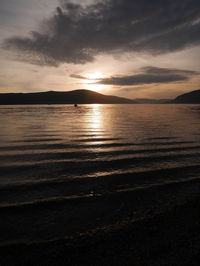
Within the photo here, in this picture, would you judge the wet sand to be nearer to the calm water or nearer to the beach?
the beach

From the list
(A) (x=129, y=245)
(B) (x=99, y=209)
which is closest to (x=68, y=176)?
(B) (x=99, y=209)

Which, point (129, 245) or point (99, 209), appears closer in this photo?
point (129, 245)

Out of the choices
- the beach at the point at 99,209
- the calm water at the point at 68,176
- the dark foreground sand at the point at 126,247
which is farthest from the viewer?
the calm water at the point at 68,176

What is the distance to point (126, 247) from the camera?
4.23 m

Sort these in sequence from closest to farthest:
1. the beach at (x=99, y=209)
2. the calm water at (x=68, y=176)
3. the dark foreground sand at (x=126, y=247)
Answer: the dark foreground sand at (x=126, y=247)
the beach at (x=99, y=209)
the calm water at (x=68, y=176)

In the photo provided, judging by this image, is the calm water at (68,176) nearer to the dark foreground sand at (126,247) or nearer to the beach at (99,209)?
the beach at (99,209)

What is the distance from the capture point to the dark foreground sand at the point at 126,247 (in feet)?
12.5

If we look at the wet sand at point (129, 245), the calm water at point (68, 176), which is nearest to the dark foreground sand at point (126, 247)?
the wet sand at point (129, 245)

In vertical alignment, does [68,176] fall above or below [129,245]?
below

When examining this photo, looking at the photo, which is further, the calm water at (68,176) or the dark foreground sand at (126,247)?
the calm water at (68,176)

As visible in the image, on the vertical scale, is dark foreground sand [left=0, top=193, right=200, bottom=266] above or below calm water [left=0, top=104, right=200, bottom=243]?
above

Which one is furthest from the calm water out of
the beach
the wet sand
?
the wet sand

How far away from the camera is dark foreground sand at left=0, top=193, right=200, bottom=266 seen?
380cm

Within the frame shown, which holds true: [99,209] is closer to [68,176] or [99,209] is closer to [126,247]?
[126,247]
